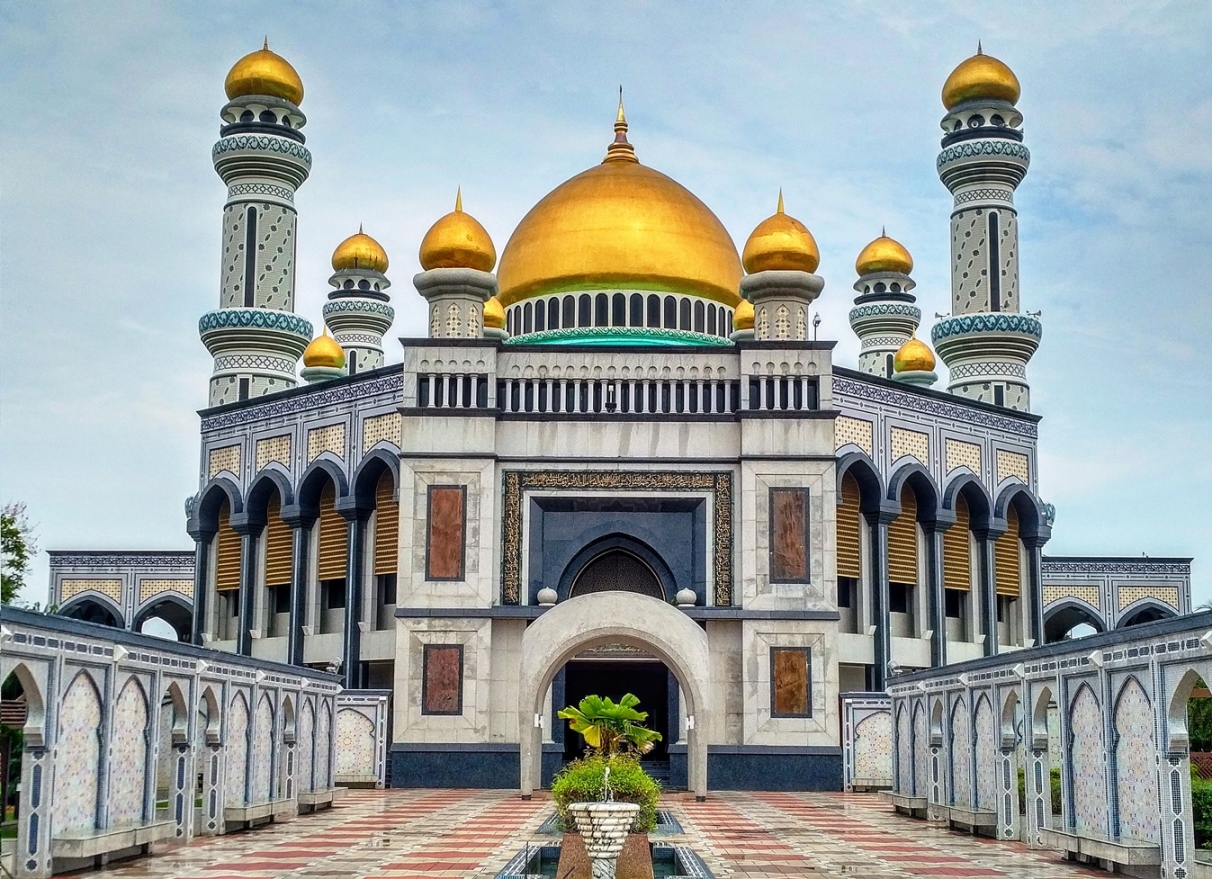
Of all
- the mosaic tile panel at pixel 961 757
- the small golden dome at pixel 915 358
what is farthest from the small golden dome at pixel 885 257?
the mosaic tile panel at pixel 961 757

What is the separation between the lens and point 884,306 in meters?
43.3

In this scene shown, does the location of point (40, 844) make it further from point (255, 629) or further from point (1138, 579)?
point (1138, 579)

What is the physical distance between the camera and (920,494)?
97.5ft

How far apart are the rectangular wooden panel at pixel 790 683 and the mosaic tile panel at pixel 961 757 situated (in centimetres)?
515

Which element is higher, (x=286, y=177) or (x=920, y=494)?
(x=286, y=177)

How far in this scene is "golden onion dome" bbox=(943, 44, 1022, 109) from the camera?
1438 inches

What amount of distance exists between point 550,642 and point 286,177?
57.9 feet

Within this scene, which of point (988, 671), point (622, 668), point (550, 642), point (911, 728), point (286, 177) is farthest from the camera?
point (286, 177)

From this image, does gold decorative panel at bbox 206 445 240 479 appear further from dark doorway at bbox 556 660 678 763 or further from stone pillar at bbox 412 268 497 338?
stone pillar at bbox 412 268 497 338

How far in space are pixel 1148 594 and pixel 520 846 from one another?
25.8m

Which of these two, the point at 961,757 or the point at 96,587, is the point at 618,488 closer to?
the point at 961,757

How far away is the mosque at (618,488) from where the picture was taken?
2298 centimetres

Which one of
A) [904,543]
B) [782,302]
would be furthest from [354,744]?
[904,543]

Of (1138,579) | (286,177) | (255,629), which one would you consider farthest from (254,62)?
(1138,579)
